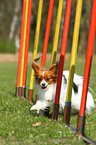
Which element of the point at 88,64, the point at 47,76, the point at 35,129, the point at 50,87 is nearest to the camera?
the point at 88,64

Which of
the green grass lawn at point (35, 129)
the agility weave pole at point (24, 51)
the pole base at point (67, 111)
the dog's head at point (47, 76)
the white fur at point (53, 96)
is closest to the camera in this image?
the green grass lawn at point (35, 129)

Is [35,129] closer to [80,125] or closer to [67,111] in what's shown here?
[67,111]

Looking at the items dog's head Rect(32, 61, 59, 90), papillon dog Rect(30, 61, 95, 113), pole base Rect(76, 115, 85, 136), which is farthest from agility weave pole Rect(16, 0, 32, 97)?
pole base Rect(76, 115, 85, 136)

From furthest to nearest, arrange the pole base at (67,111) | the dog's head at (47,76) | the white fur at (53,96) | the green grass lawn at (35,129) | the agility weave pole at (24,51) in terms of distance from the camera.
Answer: the agility weave pole at (24,51) < the white fur at (53,96) < the dog's head at (47,76) < the pole base at (67,111) < the green grass lawn at (35,129)

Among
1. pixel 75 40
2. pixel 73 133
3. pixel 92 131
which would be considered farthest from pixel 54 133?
pixel 75 40

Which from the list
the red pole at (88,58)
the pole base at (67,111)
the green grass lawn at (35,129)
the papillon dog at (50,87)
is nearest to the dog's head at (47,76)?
the papillon dog at (50,87)

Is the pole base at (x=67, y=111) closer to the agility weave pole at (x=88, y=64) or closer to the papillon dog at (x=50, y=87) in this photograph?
the agility weave pole at (x=88, y=64)

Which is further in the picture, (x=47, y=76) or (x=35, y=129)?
(x=47, y=76)

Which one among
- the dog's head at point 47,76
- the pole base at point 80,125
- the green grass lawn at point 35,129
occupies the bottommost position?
the green grass lawn at point 35,129

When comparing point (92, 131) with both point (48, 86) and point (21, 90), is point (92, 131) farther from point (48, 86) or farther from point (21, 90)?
point (21, 90)

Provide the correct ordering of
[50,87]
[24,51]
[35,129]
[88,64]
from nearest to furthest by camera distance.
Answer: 1. [88,64]
2. [35,129]
3. [50,87]
4. [24,51]

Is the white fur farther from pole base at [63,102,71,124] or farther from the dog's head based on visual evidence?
pole base at [63,102,71,124]

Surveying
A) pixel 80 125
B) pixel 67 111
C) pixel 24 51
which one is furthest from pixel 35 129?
pixel 24 51

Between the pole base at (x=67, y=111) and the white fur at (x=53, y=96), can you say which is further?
the white fur at (x=53, y=96)
